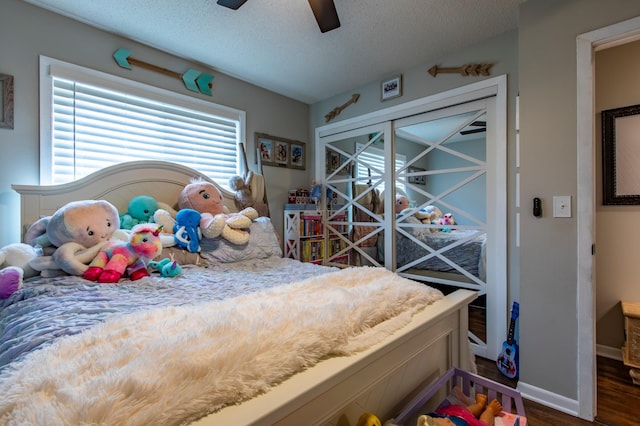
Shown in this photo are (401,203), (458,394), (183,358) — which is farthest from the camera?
(401,203)

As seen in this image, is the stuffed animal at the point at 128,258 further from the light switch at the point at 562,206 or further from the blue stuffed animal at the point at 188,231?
the light switch at the point at 562,206

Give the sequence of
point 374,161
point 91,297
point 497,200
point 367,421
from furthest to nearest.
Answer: point 374,161 → point 497,200 → point 91,297 → point 367,421

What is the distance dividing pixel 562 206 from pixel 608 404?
1188mm

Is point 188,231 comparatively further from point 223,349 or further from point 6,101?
point 223,349

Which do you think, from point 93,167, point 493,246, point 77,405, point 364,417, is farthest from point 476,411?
point 93,167

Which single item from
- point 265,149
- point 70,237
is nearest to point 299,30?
point 265,149

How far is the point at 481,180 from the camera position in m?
2.33

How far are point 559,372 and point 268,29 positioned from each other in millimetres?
2864

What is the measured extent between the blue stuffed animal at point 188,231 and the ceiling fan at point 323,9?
1316 millimetres

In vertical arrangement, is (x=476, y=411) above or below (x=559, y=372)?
above

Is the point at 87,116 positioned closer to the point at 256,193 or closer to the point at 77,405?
the point at 256,193

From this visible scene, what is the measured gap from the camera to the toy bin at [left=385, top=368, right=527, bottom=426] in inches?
37.9

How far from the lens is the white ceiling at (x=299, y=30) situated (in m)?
1.90

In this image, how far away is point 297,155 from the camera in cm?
348
